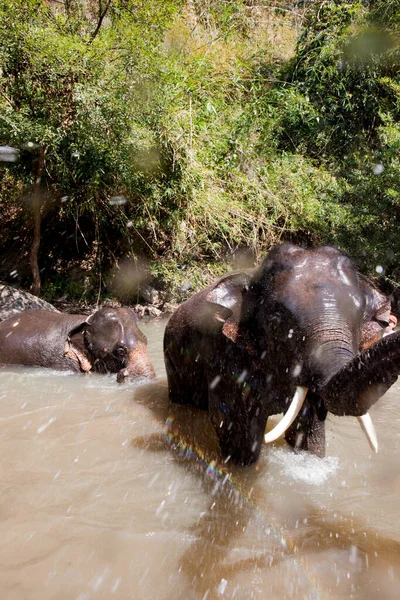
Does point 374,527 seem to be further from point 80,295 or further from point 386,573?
point 80,295

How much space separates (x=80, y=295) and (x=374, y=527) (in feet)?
25.1

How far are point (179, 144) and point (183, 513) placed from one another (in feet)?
24.1

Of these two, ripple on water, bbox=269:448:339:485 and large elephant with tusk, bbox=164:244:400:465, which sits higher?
large elephant with tusk, bbox=164:244:400:465

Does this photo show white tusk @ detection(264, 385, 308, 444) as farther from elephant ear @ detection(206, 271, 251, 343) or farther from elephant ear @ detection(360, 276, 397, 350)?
elephant ear @ detection(206, 271, 251, 343)

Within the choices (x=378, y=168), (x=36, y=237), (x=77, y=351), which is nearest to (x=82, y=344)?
(x=77, y=351)

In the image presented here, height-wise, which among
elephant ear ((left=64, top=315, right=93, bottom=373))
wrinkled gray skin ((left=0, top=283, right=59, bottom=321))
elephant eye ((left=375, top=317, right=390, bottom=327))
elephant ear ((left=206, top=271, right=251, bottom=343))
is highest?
elephant eye ((left=375, top=317, right=390, bottom=327))

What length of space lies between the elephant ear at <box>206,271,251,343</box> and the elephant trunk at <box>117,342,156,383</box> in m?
2.62

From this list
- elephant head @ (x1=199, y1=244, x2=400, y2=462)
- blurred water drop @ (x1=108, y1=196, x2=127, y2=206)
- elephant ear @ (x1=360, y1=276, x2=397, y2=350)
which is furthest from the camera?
blurred water drop @ (x1=108, y1=196, x2=127, y2=206)

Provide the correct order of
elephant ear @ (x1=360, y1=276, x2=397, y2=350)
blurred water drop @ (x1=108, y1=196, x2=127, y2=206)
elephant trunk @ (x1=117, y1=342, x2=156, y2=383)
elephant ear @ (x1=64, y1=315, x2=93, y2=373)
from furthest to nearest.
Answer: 1. blurred water drop @ (x1=108, y1=196, x2=127, y2=206)
2. elephant ear @ (x1=64, y1=315, x2=93, y2=373)
3. elephant trunk @ (x1=117, y1=342, x2=156, y2=383)
4. elephant ear @ (x1=360, y1=276, x2=397, y2=350)

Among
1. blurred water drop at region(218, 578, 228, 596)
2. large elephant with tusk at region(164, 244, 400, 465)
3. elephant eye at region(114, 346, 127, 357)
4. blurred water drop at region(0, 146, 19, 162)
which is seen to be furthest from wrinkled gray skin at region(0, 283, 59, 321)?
blurred water drop at region(218, 578, 228, 596)

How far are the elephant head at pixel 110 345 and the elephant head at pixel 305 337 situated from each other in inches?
96.3

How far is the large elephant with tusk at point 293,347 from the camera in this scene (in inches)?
87.3

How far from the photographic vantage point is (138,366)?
5.73m

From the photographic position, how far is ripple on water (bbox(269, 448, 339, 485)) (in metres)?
3.29
